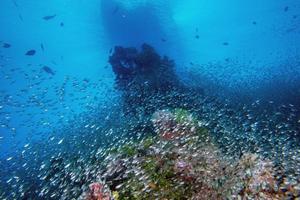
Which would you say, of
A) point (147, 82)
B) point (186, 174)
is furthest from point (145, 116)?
point (186, 174)

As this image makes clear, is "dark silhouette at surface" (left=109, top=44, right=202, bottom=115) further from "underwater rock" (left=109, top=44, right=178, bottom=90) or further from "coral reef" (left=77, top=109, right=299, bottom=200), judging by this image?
"coral reef" (left=77, top=109, right=299, bottom=200)

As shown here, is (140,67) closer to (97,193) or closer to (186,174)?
(186,174)

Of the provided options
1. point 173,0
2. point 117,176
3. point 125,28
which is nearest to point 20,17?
point 125,28


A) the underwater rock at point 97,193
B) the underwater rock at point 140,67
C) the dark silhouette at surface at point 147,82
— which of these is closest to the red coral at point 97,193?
the underwater rock at point 97,193

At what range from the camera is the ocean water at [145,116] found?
21.1 ft

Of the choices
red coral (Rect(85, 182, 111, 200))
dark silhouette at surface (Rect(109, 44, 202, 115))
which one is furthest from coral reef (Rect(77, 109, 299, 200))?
dark silhouette at surface (Rect(109, 44, 202, 115))

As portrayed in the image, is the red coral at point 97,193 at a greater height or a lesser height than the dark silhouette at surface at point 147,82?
lesser

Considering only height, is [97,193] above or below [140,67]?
below

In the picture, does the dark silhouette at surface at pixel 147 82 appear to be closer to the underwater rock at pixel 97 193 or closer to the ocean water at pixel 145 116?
the ocean water at pixel 145 116

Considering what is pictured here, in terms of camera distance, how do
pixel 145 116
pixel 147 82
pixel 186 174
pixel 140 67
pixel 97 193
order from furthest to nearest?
pixel 140 67, pixel 147 82, pixel 145 116, pixel 186 174, pixel 97 193

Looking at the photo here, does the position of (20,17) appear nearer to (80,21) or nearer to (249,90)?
(80,21)

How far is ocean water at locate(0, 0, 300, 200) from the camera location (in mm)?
6418

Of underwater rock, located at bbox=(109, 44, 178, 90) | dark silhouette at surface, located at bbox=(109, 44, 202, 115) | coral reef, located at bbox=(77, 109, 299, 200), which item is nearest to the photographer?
coral reef, located at bbox=(77, 109, 299, 200)

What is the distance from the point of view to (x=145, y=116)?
43.9ft
